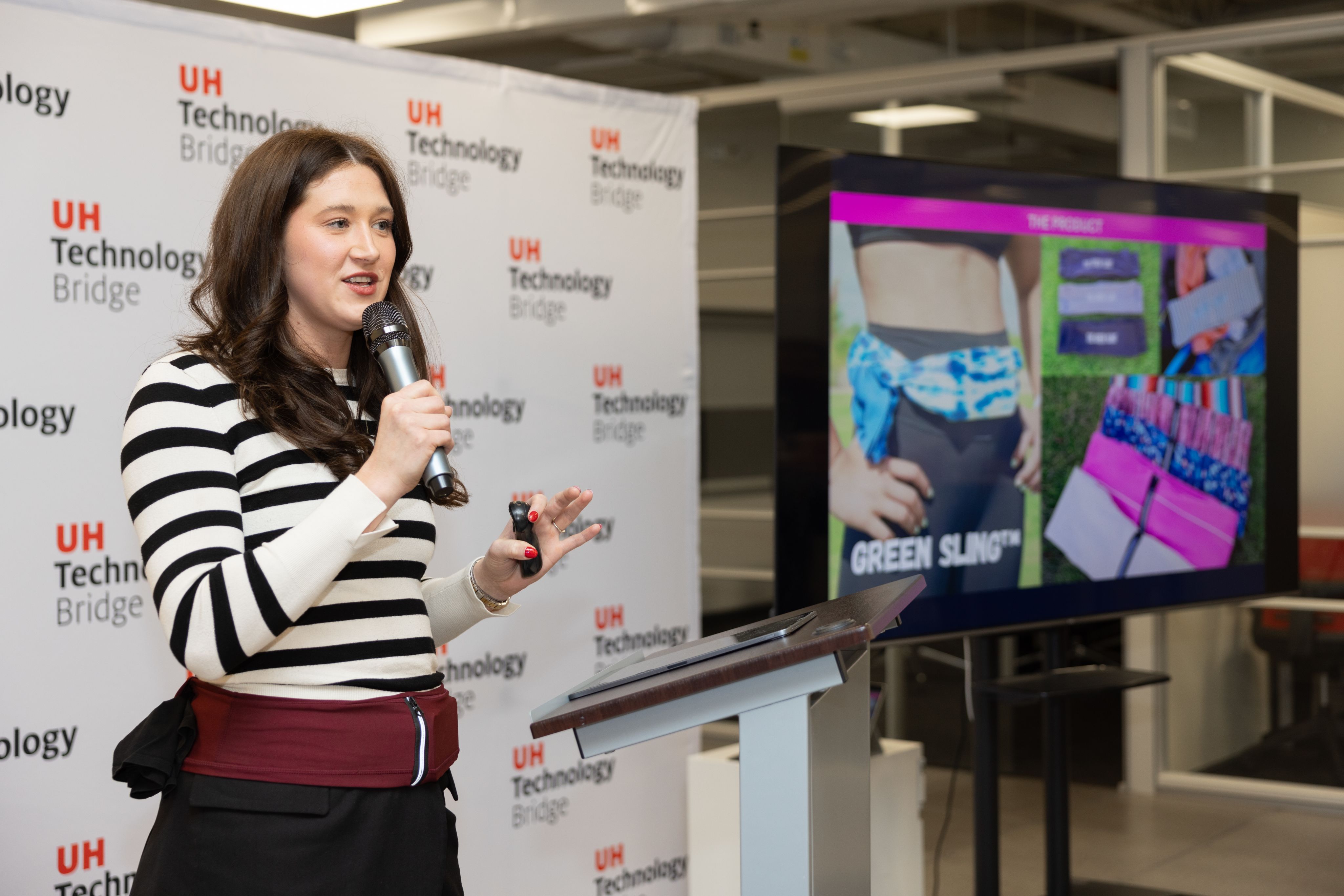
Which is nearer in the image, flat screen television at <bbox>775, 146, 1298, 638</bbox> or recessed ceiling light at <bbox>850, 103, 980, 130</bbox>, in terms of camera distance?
flat screen television at <bbox>775, 146, 1298, 638</bbox>

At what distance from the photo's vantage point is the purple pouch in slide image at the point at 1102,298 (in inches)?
135

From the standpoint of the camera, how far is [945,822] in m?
4.56

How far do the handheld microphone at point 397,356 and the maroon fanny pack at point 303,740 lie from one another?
287mm

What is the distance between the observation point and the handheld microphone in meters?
1.46

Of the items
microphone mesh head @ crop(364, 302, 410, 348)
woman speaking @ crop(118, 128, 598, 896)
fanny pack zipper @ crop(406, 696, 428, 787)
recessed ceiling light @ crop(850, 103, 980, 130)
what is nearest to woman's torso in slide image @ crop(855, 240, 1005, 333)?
woman speaking @ crop(118, 128, 598, 896)

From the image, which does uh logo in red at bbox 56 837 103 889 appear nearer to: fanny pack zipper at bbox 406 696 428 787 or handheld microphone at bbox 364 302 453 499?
fanny pack zipper at bbox 406 696 428 787

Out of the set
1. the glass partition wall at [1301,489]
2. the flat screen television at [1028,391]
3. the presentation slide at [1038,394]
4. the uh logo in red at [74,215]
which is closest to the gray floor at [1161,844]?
the glass partition wall at [1301,489]

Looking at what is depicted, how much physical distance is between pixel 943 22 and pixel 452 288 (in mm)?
3303

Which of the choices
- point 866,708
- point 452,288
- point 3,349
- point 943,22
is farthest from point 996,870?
point 943,22

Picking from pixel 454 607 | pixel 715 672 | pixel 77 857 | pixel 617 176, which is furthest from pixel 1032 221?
pixel 77 857

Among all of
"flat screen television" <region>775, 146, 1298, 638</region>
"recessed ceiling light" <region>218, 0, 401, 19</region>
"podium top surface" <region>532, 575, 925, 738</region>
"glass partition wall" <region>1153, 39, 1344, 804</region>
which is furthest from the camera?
"glass partition wall" <region>1153, 39, 1344, 804</region>

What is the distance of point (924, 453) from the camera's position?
10.4ft

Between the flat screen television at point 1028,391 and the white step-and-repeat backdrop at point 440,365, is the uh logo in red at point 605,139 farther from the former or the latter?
the flat screen television at point 1028,391

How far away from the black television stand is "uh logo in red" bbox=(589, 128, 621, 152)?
5.43ft
